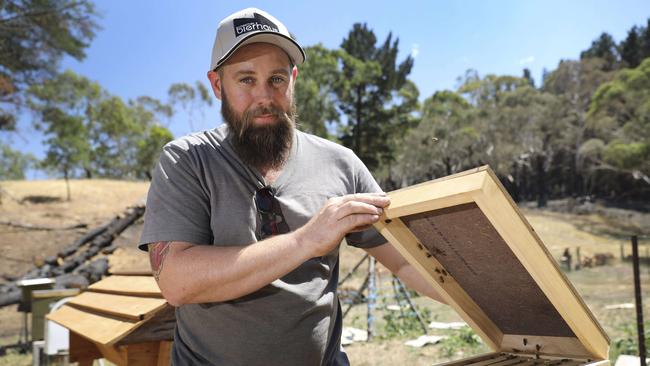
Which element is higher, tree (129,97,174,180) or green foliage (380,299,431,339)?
tree (129,97,174,180)

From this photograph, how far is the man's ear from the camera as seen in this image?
237 cm

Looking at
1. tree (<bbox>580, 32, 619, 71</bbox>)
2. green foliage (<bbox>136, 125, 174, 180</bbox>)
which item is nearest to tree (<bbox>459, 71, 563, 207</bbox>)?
tree (<bbox>580, 32, 619, 71</bbox>)

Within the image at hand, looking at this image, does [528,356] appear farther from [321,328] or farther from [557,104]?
[557,104]

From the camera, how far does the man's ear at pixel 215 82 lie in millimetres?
2371

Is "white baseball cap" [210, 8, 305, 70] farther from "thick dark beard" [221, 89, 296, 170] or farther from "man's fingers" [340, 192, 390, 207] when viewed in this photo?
"man's fingers" [340, 192, 390, 207]

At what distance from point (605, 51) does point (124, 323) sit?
68249mm

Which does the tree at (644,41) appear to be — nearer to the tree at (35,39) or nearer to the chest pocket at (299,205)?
the tree at (35,39)

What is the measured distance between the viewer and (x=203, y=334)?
205 centimetres

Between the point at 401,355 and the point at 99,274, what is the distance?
13647 millimetres

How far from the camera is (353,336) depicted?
10523 mm

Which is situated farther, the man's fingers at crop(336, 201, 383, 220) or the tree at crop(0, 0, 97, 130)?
the tree at crop(0, 0, 97, 130)

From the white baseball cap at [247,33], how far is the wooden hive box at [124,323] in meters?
1.62

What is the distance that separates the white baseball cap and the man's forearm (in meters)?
0.81

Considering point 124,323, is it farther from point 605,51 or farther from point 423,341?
point 605,51
